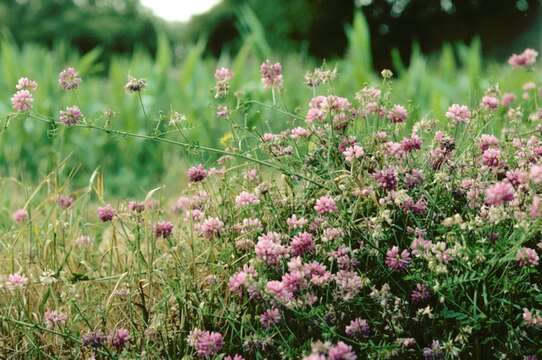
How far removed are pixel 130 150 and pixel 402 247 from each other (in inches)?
151

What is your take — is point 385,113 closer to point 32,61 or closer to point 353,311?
point 353,311

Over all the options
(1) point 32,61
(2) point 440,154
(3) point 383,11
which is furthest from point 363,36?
(3) point 383,11

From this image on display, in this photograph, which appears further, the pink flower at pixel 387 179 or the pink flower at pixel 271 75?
the pink flower at pixel 271 75

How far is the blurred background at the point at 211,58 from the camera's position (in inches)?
199

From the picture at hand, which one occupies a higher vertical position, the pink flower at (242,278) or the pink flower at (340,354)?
the pink flower at (242,278)

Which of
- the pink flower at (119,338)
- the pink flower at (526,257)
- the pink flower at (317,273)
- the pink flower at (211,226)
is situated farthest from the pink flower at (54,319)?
the pink flower at (526,257)

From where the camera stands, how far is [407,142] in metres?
1.86

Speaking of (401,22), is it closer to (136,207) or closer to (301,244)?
(136,207)

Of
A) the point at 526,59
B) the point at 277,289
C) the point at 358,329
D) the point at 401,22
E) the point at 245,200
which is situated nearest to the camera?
the point at 277,289

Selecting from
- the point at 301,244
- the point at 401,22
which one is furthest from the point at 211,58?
the point at 401,22

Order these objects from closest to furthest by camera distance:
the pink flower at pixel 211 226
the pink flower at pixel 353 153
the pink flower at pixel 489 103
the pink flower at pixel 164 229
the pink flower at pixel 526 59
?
the pink flower at pixel 353 153 → the pink flower at pixel 211 226 → the pink flower at pixel 164 229 → the pink flower at pixel 489 103 → the pink flower at pixel 526 59

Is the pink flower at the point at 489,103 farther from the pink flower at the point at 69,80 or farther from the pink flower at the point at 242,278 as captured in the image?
the pink flower at the point at 69,80

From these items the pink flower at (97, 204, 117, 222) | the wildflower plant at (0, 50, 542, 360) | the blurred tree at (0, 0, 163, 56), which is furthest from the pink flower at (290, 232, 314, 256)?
the blurred tree at (0, 0, 163, 56)

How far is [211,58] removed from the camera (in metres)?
6.94
